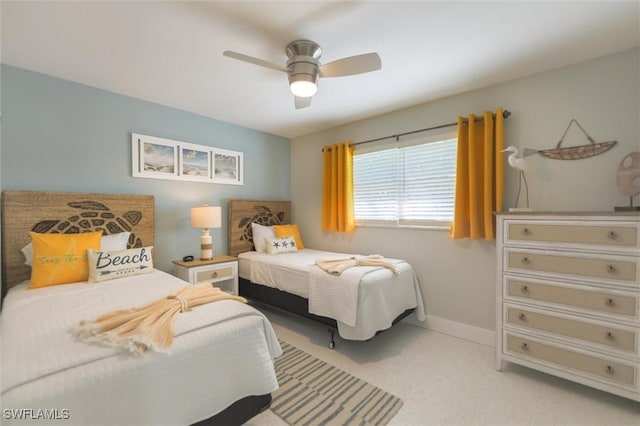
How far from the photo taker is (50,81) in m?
2.36

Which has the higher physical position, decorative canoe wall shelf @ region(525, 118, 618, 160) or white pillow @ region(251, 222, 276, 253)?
decorative canoe wall shelf @ region(525, 118, 618, 160)

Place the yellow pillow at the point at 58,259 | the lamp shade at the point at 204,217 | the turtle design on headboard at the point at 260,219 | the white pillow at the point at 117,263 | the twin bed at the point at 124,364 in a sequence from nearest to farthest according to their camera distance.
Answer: the twin bed at the point at 124,364, the yellow pillow at the point at 58,259, the white pillow at the point at 117,263, the lamp shade at the point at 204,217, the turtle design on headboard at the point at 260,219

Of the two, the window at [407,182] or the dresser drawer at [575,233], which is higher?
the window at [407,182]

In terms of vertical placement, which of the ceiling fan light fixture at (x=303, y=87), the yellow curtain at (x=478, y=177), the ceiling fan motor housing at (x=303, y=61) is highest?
the ceiling fan motor housing at (x=303, y=61)

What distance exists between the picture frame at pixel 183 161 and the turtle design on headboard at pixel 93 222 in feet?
1.54

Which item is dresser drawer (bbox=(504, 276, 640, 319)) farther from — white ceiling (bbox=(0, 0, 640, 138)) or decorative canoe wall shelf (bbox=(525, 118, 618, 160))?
white ceiling (bbox=(0, 0, 640, 138))

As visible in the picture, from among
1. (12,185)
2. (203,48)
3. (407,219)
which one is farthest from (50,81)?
(407,219)

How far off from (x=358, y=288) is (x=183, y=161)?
2520 mm

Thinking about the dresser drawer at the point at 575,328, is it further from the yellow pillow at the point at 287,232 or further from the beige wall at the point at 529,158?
the yellow pillow at the point at 287,232

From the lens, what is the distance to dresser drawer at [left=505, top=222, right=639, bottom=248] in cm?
166

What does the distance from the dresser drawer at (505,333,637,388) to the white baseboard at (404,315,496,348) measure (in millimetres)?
513

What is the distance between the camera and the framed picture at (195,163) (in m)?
3.19

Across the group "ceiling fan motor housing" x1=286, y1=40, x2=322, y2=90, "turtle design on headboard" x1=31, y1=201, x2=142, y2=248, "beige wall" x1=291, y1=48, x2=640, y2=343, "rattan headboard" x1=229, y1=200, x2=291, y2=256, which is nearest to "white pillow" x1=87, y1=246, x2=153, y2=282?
"turtle design on headboard" x1=31, y1=201, x2=142, y2=248

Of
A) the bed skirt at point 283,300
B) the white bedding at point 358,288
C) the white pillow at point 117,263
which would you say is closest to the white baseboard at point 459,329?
the white bedding at point 358,288
